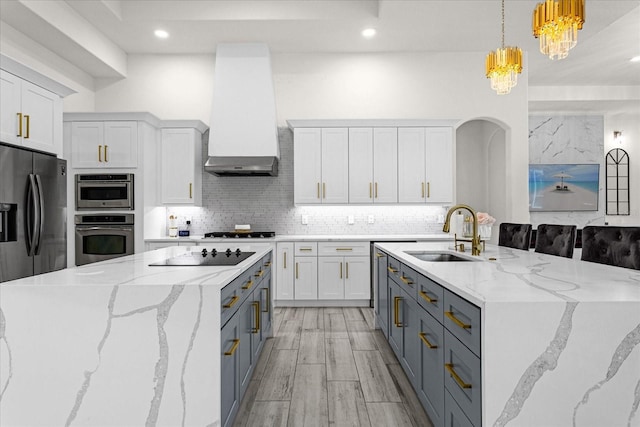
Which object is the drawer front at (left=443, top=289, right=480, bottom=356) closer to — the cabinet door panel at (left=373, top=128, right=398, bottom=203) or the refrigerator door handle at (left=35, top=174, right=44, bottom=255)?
the refrigerator door handle at (left=35, top=174, right=44, bottom=255)

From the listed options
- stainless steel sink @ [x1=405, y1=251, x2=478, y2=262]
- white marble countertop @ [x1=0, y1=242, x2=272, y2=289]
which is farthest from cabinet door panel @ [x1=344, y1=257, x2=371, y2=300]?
white marble countertop @ [x1=0, y1=242, x2=272, y2=289]

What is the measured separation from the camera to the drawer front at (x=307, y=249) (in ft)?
16.7

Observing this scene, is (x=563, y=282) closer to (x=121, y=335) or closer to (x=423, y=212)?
(x=121, y=335)

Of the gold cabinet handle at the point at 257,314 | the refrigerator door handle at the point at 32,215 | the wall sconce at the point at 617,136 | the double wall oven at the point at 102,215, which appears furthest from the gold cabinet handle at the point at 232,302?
the wall sconce at the point at 617,136

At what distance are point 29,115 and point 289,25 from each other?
2949 mm

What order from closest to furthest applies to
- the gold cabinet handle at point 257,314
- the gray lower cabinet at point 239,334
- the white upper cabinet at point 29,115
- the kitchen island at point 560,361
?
the kitchen island at point 560,361
the gray lower cabinet at point 239,334
the gold cabinet handle at point 257,314
the white upper cabinet at point 29,115

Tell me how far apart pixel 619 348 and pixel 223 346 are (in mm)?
1503

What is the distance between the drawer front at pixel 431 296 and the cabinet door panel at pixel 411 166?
3258 mm

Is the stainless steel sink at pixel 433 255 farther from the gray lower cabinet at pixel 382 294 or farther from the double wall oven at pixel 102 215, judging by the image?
the double wall oven at pixel 102 215

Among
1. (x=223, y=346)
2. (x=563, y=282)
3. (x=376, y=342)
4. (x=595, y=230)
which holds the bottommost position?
(x=376, y=342)

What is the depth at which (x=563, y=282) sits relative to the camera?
5.56ft

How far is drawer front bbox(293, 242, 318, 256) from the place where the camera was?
5.10 meters

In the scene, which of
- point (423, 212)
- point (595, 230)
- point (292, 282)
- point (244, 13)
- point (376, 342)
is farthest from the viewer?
point (423, 212)

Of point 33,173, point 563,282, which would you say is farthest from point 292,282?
point 563,282
